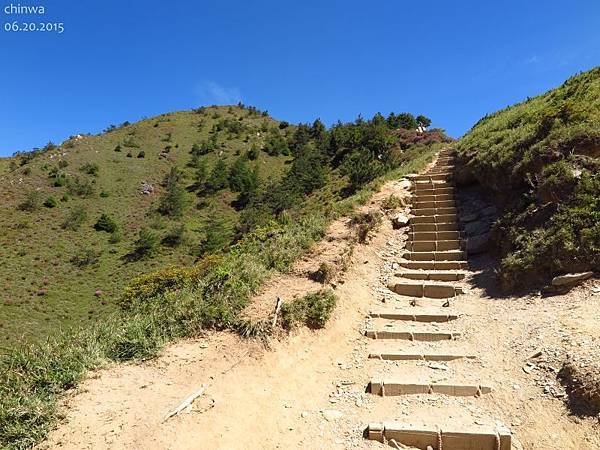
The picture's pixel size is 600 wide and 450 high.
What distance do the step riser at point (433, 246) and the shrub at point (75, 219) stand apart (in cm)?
3913

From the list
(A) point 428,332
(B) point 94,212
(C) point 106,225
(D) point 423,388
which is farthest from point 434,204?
(B) point 94,212

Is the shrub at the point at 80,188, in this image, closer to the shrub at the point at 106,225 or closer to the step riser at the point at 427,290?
the shrub at the point at 106,225

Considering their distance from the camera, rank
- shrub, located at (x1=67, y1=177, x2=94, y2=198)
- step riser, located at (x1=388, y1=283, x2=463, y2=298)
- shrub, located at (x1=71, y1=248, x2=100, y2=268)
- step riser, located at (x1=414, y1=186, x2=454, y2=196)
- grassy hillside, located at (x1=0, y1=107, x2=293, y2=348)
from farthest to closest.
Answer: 1. shrub, located at (x1=67, y1=177, x2=94, y2=198)
2. shrub, located at (x1=71, y1=248, x2=100, y2=268)
3. grassy hillside, located at (x1=0, y1=107, x2=293, y2=348)
4. step riser, located at (x1=414, y1=186, x2=454, y2=196)
5. step riser, located at (x1=388, y1=283, x2=463, y2=298)

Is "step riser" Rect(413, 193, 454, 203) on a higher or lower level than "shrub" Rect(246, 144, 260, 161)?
lower

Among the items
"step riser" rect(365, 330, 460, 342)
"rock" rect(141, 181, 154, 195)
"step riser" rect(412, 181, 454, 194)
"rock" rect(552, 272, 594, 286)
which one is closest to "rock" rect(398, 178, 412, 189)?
"step riser" rect(412, 181, 454, 194)

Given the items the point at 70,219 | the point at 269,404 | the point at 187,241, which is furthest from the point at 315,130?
the point at 269,404

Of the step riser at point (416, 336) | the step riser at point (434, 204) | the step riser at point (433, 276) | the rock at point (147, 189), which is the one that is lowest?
the step riser at point (416, 336)

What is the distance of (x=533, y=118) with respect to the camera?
41.0 ft

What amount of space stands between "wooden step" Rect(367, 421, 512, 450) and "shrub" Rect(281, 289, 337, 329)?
2.31 metres

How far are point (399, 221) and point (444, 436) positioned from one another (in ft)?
24.3

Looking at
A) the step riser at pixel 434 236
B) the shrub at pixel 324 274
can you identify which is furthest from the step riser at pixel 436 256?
the shrub at pixel 324 274

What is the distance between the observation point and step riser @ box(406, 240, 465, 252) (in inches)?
401

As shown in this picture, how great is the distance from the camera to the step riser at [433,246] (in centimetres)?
1019

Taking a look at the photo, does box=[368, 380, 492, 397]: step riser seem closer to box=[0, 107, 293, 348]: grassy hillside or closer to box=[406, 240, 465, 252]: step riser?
box=[406, 240, 465, 252]: step riser
